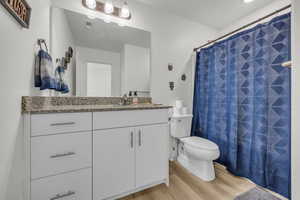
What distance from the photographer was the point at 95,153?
109 centimetres

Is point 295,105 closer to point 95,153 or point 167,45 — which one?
point 95,153

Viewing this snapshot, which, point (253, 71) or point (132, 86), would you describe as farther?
point (132, 86)

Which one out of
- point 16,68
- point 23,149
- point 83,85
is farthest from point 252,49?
point 23,149

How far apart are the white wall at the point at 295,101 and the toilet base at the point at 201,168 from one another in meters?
0.81

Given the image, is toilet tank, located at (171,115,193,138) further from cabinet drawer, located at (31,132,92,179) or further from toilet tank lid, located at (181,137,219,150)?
cabinet drawer, located at (31,132,92,179)

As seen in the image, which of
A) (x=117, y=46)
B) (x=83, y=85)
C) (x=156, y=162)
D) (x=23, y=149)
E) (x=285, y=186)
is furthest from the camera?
(x=117, y=46)

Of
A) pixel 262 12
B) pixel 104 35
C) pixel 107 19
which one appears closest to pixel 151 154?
pixel 104 35

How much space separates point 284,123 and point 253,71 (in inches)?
23.3

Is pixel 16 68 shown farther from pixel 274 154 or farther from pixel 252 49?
pixel 274 154

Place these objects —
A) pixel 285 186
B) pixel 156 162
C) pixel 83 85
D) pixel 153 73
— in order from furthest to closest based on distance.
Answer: pixel 153 73 < pixel 83 85 < pixel 156 162 < pixel 285 186

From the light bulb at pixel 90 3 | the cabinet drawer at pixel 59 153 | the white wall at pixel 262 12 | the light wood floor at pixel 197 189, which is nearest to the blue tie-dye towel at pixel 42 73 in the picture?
the cabinet drawer at pixel 59 153

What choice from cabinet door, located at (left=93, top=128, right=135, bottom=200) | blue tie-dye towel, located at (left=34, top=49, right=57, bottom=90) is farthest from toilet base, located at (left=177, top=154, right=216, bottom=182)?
blue tie-dye towel, located at (left=34, top=49, right=57, bottom=90)

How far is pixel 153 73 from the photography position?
188 cm

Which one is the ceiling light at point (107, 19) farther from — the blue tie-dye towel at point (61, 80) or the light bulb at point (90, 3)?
the blue tie-dye towel at point (61, 80)
